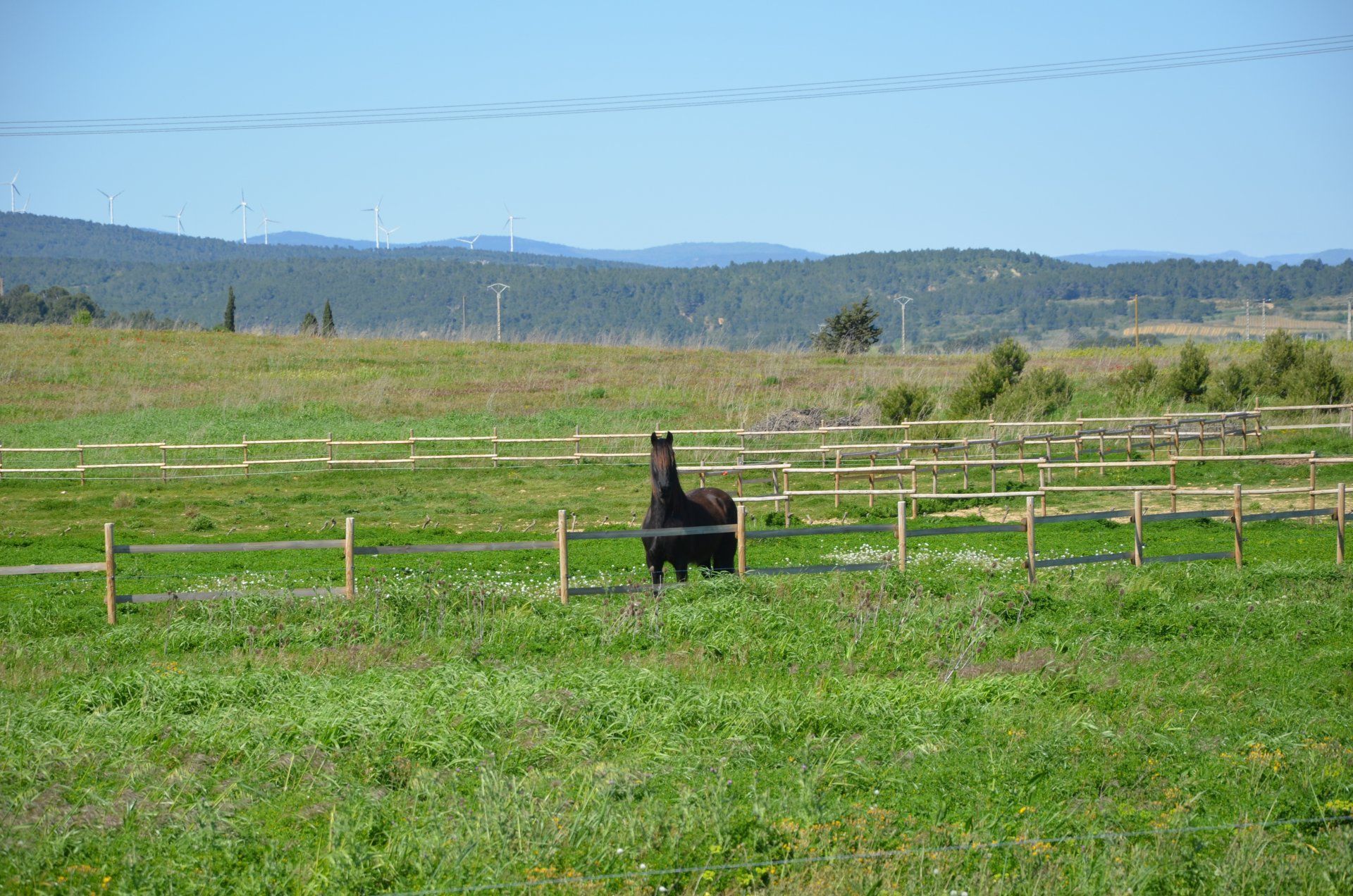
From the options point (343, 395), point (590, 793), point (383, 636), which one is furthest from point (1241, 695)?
point (343, 395)

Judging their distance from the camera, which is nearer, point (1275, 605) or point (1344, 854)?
point (1344, 854)

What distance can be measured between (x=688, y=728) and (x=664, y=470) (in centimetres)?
528

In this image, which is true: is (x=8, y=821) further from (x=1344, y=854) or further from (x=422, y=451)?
(x=422, y=451)

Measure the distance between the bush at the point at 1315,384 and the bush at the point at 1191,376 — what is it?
2.45 m

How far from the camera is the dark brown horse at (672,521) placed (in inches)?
Answer: 490

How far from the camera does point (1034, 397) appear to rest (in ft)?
122

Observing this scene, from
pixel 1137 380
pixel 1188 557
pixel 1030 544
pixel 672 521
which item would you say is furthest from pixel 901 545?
pixel 1137 380

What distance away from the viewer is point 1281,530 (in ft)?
58.0

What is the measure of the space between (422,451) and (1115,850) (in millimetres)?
30735

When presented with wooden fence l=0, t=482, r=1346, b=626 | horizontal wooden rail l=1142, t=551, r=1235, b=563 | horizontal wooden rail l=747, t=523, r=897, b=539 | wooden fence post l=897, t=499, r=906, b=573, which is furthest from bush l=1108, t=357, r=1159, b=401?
horizontal wooden rail l=747, t=523, r=897, b=539

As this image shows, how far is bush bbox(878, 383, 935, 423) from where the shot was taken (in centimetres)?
3594

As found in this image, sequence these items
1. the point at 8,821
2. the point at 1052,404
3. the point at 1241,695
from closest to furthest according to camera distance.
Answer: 1. the point at 8,821
2. the point at 1241,695
3. the point at 1052,404

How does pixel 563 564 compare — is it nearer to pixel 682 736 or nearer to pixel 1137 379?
pixel 682 736

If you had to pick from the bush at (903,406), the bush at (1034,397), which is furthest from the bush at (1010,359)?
the bush at (903,406)
